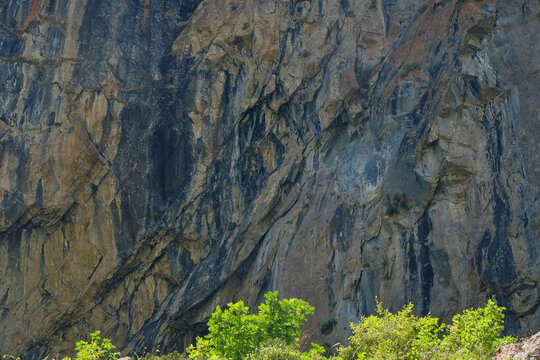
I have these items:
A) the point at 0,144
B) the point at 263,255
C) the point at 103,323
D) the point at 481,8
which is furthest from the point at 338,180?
the point at 0,144

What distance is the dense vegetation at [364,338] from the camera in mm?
13102

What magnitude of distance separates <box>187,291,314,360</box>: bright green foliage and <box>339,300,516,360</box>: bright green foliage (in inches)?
86.0

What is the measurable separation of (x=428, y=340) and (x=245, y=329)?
5.08 meters

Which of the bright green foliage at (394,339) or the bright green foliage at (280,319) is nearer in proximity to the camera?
the bright green foliage at (394,339)

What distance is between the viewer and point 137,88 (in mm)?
35531

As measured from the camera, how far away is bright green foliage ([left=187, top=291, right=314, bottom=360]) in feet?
53.7

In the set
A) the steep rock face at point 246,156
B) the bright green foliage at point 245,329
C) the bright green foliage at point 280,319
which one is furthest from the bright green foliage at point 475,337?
the steep rock face at point 246,156

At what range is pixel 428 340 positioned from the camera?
13422 millimetres

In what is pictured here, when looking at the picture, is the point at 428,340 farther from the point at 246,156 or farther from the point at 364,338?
the point at 246,156

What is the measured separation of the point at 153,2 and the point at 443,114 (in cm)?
1979

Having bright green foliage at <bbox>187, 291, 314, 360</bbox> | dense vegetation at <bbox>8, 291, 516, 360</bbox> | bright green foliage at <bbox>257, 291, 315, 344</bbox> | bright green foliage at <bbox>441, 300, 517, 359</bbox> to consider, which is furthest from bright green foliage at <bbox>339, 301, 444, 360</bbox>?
bright green foliage at <bbox>187, 291, 314, 360</bbox>

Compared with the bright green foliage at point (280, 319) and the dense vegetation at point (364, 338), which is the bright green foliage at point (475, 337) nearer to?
the dense vegetation at point (364, 338)

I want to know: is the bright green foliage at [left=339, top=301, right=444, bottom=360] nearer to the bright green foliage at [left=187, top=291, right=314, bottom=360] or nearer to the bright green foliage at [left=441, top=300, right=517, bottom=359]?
the bright green foliage at [left=441, top=300, right=517, bottom=359]

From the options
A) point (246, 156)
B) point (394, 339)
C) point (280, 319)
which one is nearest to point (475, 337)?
point (394, 339)
